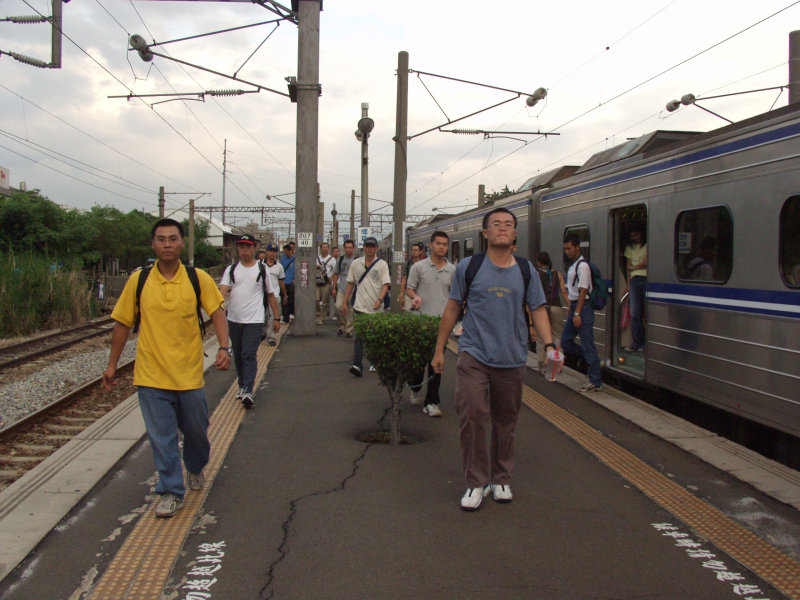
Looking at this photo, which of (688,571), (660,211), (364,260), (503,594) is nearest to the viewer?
(503,594)

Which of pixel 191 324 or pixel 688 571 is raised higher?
pixel 191 324

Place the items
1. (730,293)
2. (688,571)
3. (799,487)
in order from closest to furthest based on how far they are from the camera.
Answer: (688,571)
(799,487)
(730,293)

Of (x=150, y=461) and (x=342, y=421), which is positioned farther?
(x=342, y=421)

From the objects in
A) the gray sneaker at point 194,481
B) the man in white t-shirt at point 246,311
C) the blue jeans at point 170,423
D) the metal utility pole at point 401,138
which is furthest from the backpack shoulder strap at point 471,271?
the metal utility pole at point 401,138

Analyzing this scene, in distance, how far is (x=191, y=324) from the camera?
15.4ft

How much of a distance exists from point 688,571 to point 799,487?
178 centimetres

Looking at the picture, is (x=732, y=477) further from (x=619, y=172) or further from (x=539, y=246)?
(x=539, y=246)

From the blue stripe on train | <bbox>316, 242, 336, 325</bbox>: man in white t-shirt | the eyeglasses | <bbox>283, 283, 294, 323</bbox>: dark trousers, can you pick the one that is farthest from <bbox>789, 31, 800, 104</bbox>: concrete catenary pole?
the eyeglasses

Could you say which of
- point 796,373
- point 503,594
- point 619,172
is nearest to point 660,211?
point 619,172

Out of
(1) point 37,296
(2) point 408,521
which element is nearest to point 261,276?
(2) point 408,521

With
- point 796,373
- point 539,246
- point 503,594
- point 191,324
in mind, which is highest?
point 539,246

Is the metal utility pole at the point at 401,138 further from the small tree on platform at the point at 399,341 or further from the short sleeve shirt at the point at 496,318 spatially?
the short sleeve shirt at the point at 496,318

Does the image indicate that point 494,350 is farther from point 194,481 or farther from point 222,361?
point 194,481

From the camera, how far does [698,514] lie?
15.1 feet
